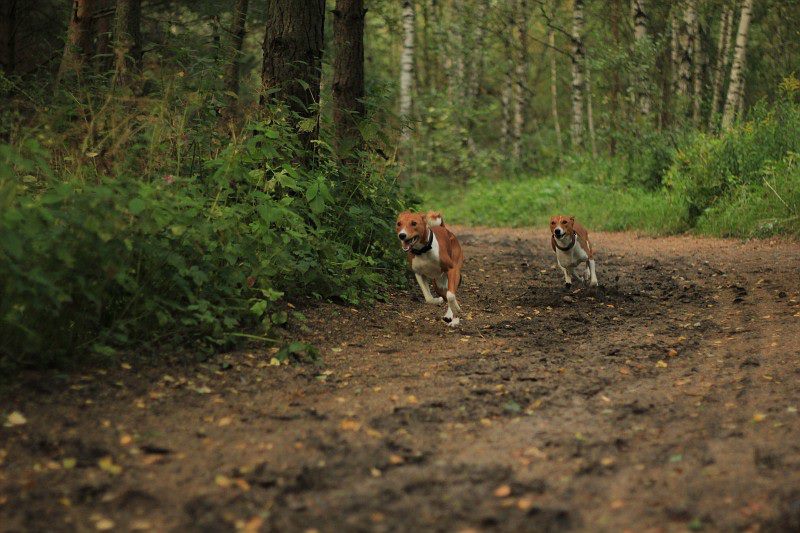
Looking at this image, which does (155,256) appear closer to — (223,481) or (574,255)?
(223,481)

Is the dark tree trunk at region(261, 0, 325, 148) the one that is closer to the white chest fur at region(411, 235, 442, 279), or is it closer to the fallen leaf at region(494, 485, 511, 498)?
the white chest fur at region(411, 235, 442, 279)

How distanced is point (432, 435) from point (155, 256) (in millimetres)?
2450

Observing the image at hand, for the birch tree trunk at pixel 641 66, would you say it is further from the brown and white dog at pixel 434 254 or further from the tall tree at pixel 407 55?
the brown and white dog at pixel 434 254

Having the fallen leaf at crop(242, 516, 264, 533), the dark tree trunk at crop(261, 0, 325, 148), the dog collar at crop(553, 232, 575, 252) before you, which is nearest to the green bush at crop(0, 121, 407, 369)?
the dark tree trunk at crop(261, 0, 325, 148)

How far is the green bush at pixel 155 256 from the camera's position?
5230mm

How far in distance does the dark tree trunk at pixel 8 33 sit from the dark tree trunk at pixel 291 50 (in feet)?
24.6

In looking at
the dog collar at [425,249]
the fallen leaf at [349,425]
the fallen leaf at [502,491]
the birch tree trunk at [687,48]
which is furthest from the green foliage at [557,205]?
the fallen leaf at [502,491]

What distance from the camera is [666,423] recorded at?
16.8 feet

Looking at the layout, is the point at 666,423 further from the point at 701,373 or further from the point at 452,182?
the point at 452,182

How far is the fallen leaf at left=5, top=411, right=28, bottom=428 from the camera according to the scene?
4.71 meters

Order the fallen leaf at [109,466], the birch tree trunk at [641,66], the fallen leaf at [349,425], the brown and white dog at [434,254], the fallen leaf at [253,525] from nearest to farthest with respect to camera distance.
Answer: the fallen leaf at [253,525] → the fallen leaf at [109,466] → the fallen leaf at [349,425] → the brown and white dog at [434,254] → the birch tree trunk at [641,66]

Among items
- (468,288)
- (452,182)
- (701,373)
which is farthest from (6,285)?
(452,182)

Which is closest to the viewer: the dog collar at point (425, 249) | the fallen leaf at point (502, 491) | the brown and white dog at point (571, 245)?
the fallen leaf at point (502, 491)

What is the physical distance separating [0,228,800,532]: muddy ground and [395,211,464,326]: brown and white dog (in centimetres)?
44
